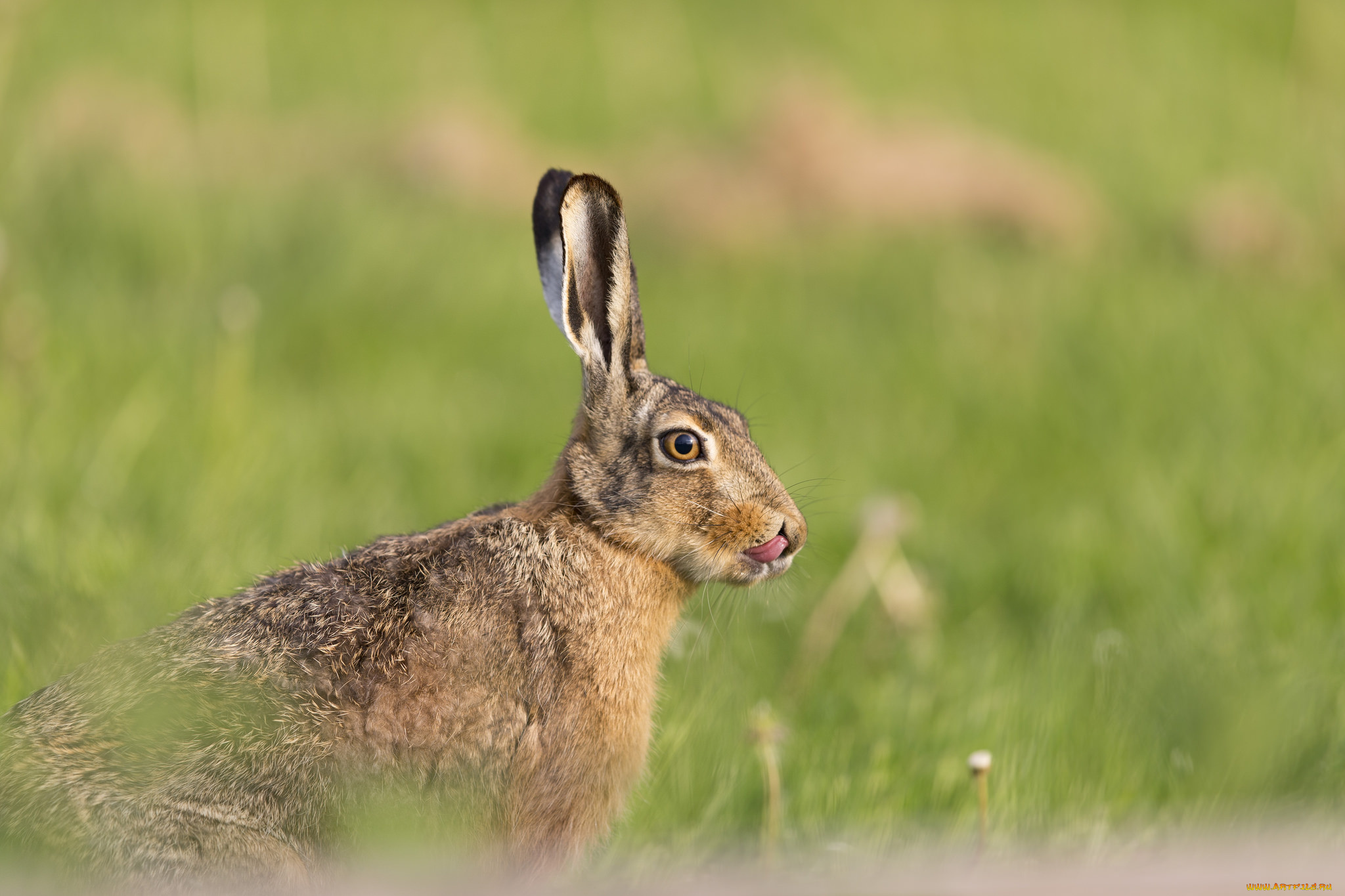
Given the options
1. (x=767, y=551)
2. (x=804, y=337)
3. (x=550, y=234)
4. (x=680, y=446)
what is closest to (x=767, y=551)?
(x=767, y=551)

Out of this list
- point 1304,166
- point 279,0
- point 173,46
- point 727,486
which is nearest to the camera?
point 727,486

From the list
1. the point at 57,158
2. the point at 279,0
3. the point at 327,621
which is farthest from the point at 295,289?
the point at 279,0

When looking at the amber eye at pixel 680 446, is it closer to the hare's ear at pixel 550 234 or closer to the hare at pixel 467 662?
the hare at pixel 467 662

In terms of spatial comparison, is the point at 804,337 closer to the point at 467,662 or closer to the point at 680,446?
the point at 680,446

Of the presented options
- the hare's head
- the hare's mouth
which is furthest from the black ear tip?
the hare's mouth

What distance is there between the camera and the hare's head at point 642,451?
4227 mm

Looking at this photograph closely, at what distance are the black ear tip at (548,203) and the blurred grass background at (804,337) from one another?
1620 millimetres

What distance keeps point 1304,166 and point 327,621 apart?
1147 cm

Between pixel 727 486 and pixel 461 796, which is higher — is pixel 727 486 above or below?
above

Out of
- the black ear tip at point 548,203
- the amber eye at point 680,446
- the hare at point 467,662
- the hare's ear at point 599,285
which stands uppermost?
the black ear tip at point 548,203

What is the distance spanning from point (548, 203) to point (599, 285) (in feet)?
1.63

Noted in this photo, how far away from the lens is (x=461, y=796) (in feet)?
11.9

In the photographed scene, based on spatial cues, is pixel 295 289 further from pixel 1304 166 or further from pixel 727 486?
pixel 1304 166

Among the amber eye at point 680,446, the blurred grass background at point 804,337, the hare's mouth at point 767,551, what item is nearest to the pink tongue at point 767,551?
the hare's mouth at point 767,551
